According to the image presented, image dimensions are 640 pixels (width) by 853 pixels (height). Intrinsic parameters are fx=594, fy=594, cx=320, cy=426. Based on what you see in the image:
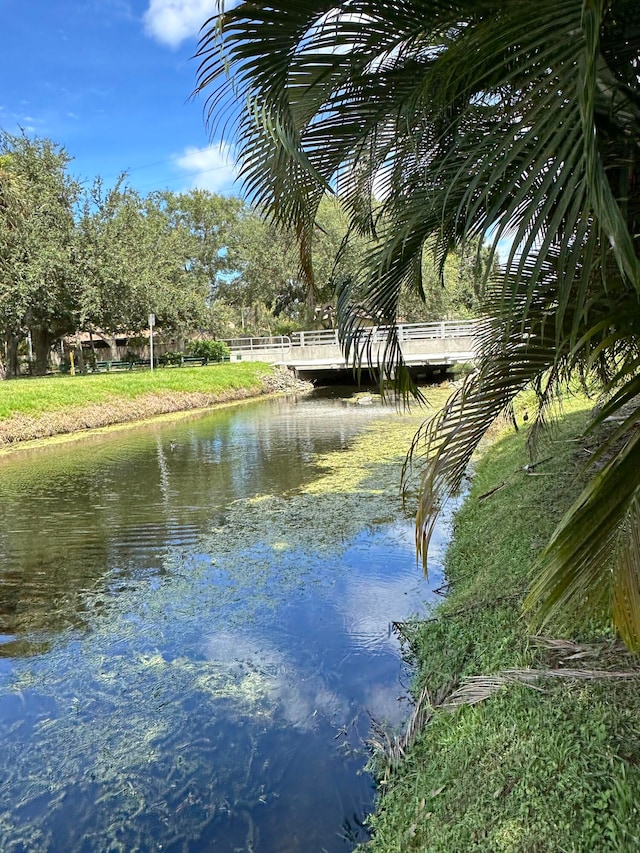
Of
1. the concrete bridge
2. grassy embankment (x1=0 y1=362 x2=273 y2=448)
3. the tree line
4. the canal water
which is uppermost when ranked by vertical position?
the tree line

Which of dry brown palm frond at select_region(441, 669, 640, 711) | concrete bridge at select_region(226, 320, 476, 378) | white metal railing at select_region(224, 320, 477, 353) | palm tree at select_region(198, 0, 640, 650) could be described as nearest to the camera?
palm tree at select_region(198, 0, 640, 650)

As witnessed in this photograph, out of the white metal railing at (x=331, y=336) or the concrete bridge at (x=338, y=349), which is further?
the white metal railing at (x=331, y=336)

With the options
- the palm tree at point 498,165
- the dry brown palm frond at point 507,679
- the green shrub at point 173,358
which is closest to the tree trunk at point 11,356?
the green shrub at point 173,358

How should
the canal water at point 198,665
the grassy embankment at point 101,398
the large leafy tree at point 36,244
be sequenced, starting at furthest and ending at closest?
the large leafy tree at point 36,244 < the grassy embankment at point 101,398 < the canal water at point 198,665

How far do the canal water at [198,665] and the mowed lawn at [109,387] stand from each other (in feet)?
16.8

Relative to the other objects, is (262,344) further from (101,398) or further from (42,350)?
(101,398)

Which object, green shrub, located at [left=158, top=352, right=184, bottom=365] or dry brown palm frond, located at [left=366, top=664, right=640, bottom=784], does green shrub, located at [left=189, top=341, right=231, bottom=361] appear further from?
dry brown palm frond, located at [left=366, top=664, right=640, bottom=784]

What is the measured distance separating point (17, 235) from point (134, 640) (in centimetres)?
1648

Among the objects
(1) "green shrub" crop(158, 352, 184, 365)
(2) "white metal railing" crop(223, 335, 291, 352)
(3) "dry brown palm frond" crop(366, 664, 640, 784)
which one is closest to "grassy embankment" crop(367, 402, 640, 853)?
(3) "dry brown palm frond" crop(366, 664, 640, 784)

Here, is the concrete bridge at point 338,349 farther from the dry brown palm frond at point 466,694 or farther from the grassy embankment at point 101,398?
the dry brown palm frond at point 466,694

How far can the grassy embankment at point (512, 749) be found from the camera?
1541 millimetres

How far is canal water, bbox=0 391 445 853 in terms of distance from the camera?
87.9 inches

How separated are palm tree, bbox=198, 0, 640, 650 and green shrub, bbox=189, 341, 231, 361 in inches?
855

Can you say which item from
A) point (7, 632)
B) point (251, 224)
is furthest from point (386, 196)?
point (251, 224)
